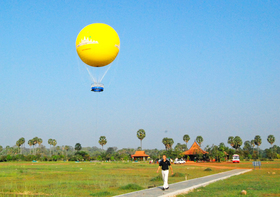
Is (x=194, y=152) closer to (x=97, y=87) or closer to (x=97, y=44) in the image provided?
(x=97, y=87)

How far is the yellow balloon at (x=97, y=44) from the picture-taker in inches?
754

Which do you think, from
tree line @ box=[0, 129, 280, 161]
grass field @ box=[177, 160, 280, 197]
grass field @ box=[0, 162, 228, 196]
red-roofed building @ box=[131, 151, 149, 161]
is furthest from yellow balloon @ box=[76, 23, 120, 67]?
red-roofed building @ box=[131, 151, 149, 161]

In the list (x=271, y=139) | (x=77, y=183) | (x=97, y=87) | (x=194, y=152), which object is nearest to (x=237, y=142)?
(x=271, y=139)

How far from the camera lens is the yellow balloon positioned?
19.2m

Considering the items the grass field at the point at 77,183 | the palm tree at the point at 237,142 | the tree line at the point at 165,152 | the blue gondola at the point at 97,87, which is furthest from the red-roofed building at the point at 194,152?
the blue gondola at the point at 97,87

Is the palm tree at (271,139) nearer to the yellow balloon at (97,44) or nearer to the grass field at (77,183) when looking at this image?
the grass field at (77,183)

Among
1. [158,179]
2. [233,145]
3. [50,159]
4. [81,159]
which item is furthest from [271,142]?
[158,179]

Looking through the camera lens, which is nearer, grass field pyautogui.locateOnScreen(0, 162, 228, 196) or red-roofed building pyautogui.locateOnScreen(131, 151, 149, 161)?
grass field pyautogui.locateOnScreen(0, 162, 228, 196)

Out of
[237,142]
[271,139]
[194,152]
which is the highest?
[271,139]

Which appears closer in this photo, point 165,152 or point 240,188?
point 240,188

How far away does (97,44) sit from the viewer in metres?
19.1

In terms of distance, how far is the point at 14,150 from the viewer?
511 feet

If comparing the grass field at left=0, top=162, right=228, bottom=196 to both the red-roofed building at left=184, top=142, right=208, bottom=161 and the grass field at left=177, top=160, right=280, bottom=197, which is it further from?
the red-roofed building at left=184, top=142, right=208, bottom=161

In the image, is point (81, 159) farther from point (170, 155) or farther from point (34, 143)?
point (34, 143)
